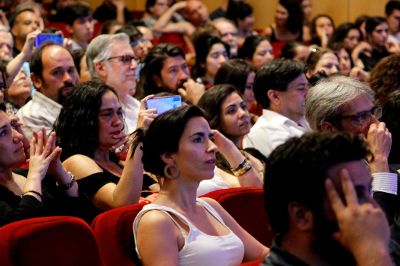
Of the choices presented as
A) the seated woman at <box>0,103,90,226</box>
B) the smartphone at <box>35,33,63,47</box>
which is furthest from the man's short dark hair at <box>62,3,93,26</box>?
the seated woman at <box>0,103,90,226</box>

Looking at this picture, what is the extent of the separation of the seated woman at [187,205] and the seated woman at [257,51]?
291cm

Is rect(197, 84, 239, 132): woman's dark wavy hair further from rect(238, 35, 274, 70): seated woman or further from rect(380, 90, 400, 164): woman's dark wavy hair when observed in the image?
rect(238, 35, 274, 70): seated woman

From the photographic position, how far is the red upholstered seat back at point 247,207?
221 cm

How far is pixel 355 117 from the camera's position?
7.43 feet

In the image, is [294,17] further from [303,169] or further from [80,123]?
[303,169]

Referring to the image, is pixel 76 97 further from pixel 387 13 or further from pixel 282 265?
pixel 387 13

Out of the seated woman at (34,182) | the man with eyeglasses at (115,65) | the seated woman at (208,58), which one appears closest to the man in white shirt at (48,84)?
the man with eyeglasses at (115,65)

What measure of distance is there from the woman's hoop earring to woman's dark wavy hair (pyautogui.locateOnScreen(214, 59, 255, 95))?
189cm

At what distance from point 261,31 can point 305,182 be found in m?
5.78

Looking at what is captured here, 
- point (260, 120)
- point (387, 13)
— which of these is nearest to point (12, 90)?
point (260, 120)

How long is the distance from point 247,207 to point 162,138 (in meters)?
0.36

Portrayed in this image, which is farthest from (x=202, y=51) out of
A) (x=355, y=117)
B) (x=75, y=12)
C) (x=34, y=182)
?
(x=34, y=182)

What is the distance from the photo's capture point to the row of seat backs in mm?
1754

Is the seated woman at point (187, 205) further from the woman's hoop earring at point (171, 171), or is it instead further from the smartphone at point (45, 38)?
the smartphone at point (45, 38)
